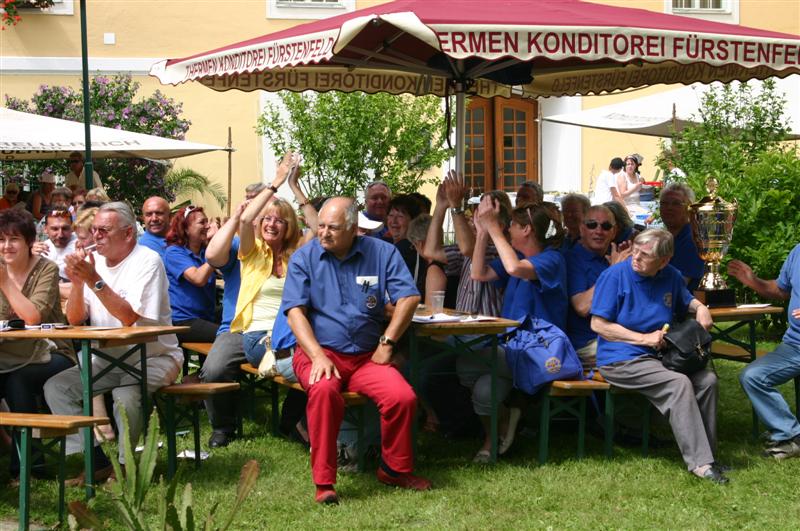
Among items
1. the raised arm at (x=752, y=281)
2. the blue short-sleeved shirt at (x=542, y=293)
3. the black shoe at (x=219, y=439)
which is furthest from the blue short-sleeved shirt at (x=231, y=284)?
the raised arm at (x=752, y=281)

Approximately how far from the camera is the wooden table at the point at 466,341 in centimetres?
596

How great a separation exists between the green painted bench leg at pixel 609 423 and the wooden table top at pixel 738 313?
97 centimetres

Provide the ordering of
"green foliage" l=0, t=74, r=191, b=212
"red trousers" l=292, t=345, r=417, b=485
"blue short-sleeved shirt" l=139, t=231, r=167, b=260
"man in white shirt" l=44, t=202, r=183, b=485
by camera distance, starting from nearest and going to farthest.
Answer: "red trousers" l=292, t=345, r=417, b=485, "man in white shirt" l=44, t=202, r=183, b=485, "blue short-sleeved shirt" l=139, t=231, r=167, b=260, "green foliage" l=0, t=74, r=191, b=212

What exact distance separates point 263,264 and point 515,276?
5.18 ft

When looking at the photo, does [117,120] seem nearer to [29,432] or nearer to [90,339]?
[90,339]

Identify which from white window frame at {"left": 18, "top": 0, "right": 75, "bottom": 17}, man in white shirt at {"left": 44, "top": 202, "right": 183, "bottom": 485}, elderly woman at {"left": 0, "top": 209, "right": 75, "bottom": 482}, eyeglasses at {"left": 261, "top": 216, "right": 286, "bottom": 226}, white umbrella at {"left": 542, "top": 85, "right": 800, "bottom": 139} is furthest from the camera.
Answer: white window frame at {"left": 18, "top": 0, "right": 75, "bottom": 17}

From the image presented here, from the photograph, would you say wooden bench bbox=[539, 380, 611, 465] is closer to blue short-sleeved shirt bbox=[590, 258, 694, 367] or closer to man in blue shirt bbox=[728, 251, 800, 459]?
blue short-sleeved shirt bbox=[590, 258, 694, 367]

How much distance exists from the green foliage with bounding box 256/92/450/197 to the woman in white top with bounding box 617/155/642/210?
2719mm

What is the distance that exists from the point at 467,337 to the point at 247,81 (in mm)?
2702

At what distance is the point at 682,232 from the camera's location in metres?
7.57

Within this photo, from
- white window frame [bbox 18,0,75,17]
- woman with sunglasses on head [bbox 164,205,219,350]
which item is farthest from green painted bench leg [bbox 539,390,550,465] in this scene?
white window frame [bbox 18,0,75,17]

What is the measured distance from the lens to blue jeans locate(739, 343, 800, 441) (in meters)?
6.30

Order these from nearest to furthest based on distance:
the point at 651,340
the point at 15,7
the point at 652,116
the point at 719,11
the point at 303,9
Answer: the point at 651,340 < the point at 652,116 < the point at 15,7 < the point at 303,9 < the point at 719,11

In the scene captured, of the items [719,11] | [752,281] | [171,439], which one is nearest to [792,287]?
[752,281]
